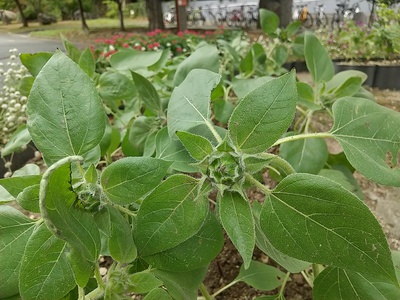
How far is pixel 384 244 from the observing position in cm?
32

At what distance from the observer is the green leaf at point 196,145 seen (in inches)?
14.3

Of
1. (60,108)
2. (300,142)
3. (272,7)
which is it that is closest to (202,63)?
(300,142)

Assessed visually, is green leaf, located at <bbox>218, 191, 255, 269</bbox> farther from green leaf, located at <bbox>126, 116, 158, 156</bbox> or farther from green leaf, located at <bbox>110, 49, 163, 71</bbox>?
green leaf, located at <bbox>110, 49, 163, 71</bbox>

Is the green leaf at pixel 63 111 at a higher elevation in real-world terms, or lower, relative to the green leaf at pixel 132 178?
higher

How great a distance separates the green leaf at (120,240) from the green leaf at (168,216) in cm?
1

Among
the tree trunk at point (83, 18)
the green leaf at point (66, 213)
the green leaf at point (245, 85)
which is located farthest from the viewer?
the tree trunk at point (83, 18)

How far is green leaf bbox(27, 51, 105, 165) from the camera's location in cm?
36

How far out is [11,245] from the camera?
377mm

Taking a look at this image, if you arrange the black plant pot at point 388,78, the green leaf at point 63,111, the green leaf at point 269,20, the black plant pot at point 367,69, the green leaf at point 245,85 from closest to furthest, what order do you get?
1. the green leaf at point 63,111
2. the green leaf at point 245,85
3. the green leaf at point 269,20
4. the black plant pot at point 388,78
5. the black plant pot at point 367,69

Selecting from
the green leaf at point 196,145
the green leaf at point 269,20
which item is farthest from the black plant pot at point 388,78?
the green leaf at point 196,145

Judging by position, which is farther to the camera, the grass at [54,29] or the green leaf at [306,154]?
the grass at [54,29]

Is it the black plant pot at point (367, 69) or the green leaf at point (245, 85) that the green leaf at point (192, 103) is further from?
the black plant pot at point (367, 69)

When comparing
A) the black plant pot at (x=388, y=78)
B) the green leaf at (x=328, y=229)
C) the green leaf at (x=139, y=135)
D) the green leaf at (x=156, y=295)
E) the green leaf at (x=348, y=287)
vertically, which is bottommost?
the black plant pot at (x=388, y=78)

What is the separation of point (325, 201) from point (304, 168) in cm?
26
